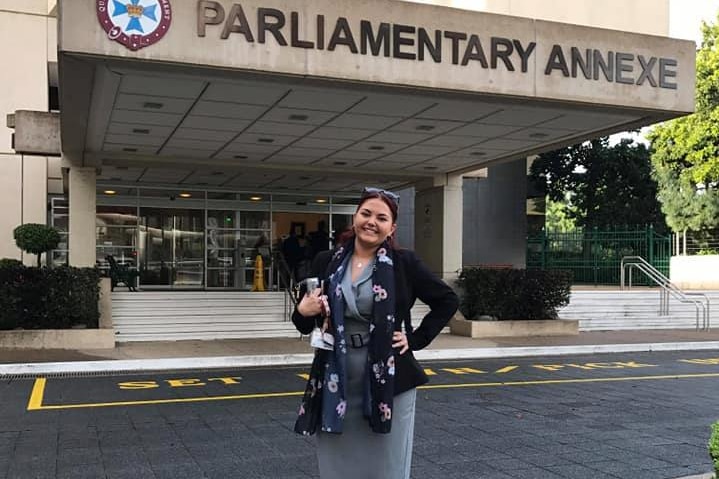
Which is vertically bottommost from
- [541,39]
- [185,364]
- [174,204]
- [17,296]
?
[185,364]

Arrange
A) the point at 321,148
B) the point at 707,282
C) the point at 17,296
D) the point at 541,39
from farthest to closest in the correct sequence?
A: the point at 707,282
the point at 321,148
the point at 17,296
the point at 541,39

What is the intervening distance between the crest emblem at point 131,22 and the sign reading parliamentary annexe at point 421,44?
0.58 meters

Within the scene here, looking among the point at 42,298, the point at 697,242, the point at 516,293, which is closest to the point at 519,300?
the point at 516,293

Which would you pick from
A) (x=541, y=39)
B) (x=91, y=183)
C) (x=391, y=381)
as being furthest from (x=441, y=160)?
(x=391, y=381)

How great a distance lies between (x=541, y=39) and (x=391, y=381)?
31.0ft

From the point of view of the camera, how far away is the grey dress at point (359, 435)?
321 centimetres

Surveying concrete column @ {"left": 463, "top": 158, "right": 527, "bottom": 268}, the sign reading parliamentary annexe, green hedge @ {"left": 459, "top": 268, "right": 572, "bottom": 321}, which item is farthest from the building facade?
concrete column @ {"left": 463, "top": 158, "right": 527, "bottom": 268}

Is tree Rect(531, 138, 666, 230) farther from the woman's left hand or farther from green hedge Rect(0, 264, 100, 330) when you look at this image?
the woman's left hand

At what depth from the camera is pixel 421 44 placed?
420 inches

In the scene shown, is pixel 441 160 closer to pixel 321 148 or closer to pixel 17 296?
pixel 321 148

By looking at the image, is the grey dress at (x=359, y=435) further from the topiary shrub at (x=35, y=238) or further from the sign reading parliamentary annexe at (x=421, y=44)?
the topiary shrub at (x=35, y=238)

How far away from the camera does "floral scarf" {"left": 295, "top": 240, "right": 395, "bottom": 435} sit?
10.4 ft

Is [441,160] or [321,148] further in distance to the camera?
[441,160]

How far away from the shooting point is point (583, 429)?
→ 709 cm
